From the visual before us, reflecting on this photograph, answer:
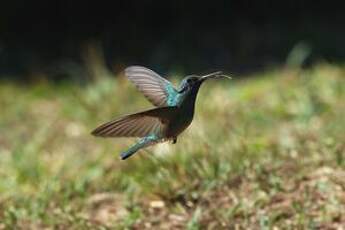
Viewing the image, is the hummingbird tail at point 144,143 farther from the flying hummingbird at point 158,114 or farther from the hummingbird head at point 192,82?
the hummingbird head at point 192,82

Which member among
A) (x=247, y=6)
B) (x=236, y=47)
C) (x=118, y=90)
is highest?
(x=247, y=6)

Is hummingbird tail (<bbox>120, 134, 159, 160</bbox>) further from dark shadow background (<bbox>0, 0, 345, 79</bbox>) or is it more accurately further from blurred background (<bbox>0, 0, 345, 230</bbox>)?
dark shadow background (<bbox>0, 0, 345, 79</bbox>)

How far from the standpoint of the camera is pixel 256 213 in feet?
12.8

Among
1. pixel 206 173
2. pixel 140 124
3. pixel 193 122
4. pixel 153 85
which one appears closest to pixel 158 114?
pixel 140 124

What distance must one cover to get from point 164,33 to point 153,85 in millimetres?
5671

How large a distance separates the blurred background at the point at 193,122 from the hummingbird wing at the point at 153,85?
1075mm

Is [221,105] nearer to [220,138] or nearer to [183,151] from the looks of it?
[220,138]

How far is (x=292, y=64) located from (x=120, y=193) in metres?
2.85

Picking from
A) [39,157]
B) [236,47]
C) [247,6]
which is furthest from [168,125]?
[247,6]

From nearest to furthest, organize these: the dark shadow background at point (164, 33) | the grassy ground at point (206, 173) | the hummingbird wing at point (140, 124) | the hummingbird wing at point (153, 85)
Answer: the hummingbird wing at point (140, 124) < the hummingbird wing at point (153, 85) < the grassy ground at point (206, 173) < the dark shadow background at point (164, 33)

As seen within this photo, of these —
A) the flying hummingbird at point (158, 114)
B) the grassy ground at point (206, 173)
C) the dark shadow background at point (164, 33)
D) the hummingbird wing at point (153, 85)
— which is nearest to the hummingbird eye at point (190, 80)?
the flying hummingbird at point (158, 114)

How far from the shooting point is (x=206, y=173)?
423 cm

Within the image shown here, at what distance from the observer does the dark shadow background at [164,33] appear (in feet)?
25.7

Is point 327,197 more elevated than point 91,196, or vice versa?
point 91,196
